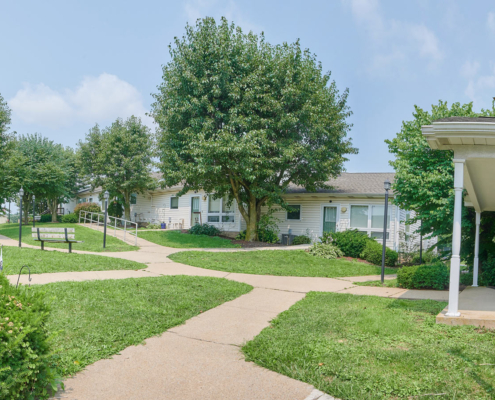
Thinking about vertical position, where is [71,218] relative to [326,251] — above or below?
above

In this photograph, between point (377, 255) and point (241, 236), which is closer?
point (377, 255)

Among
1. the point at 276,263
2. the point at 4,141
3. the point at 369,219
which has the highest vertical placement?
the point at 4,141

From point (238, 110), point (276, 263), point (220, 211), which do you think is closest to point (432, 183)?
point (276, 263)

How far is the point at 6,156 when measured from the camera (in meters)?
27.6

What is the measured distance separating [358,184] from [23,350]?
20.7 metres

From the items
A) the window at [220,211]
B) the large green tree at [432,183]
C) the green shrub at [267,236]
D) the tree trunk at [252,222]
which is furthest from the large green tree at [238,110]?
the large green tree at [432,183]

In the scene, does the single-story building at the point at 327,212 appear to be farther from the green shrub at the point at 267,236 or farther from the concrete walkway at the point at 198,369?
the concrete walkway at the point at 198,369

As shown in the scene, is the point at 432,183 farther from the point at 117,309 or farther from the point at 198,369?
the point at 198,369

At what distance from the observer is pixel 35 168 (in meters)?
29.5

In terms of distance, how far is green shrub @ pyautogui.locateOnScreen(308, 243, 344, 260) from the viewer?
15984 mm

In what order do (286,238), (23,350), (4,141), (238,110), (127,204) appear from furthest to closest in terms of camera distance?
1. (127,204)
2. (4,141)
3. (286,238)
4. (238,110)
5. (23,350)

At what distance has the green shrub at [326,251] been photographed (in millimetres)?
15984

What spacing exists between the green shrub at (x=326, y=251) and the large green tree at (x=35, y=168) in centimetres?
2040

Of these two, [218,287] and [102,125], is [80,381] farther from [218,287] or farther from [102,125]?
[102,125]
